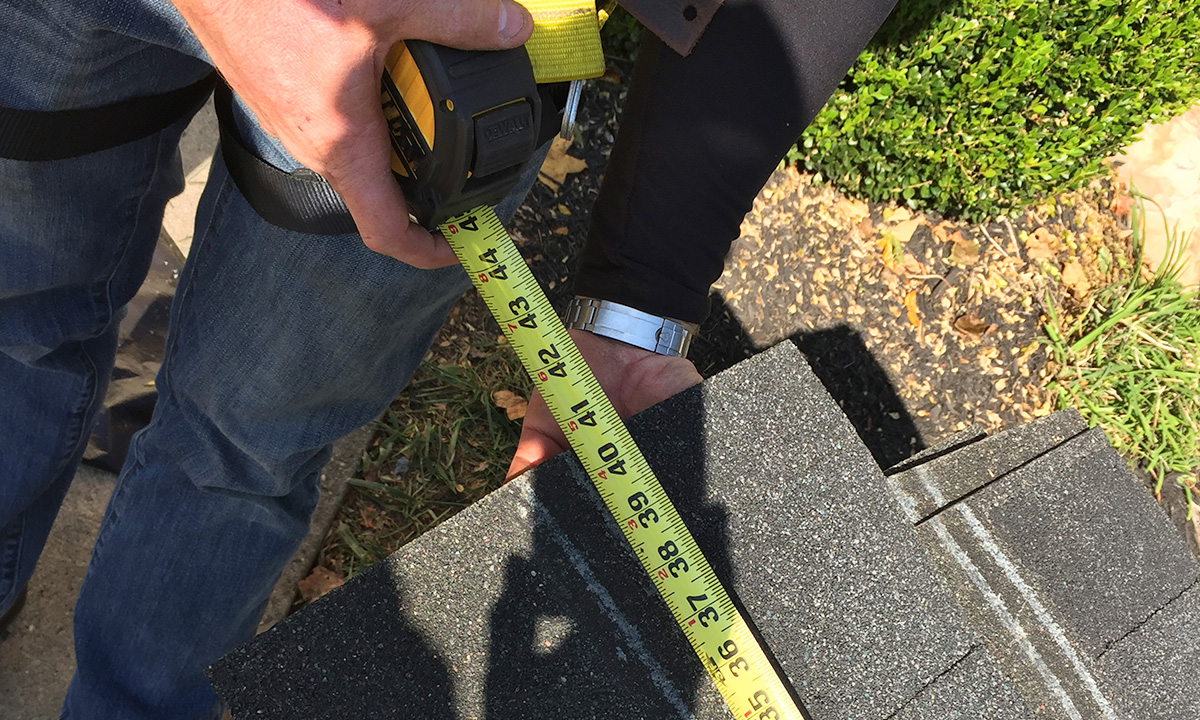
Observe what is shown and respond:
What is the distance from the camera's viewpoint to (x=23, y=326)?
1992 mm

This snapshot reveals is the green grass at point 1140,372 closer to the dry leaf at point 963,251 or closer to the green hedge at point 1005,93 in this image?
the dry leaf at point 963,251

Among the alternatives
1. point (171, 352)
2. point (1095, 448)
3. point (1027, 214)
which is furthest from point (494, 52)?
point (1027, 214)

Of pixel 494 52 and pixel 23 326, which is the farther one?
pixel 23 326

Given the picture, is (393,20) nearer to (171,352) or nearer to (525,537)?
(525,537)

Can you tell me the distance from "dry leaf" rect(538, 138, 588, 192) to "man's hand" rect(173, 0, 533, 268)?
2.04 m

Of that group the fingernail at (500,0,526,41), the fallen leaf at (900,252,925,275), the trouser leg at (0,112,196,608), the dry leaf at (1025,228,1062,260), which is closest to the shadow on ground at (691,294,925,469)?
the fallen leaf at (900,252,925,275)

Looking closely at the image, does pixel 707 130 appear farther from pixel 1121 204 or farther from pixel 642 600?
pixel 1121 204

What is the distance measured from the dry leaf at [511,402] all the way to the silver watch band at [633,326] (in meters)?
1.12

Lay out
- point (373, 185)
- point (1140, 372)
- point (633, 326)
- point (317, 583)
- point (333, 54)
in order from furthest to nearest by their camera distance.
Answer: point (1140, 372) < point (317, 583) < point (633, 326) < point (373, 185) < point (333, 54)

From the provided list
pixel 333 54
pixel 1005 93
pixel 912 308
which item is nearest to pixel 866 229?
pixel 912 308

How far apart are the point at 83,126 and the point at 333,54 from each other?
79 cm

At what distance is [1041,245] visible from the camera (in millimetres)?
3510

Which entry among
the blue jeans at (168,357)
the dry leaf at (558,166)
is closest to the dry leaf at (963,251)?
the dry leaf at (558,166)

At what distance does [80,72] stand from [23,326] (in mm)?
796
